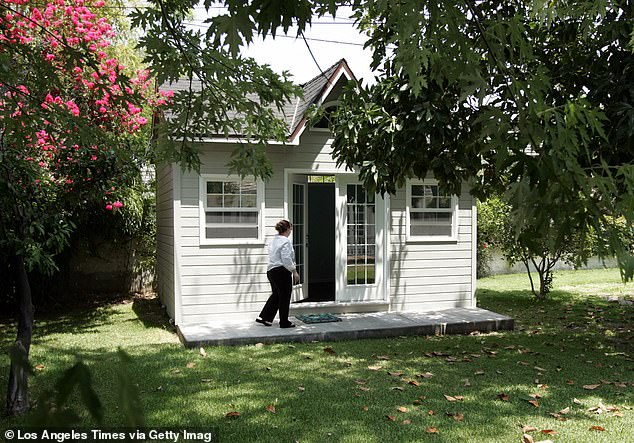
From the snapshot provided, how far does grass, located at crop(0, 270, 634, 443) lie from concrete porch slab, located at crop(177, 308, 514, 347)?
0.87 feet

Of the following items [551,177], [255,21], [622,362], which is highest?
[255,21]

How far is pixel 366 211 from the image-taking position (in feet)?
34.2

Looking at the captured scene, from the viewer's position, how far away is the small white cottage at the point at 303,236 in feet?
30.5

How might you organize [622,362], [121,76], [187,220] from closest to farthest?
[121,76], [622,362], [187,220]

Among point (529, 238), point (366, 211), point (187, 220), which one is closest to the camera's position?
point (529, 238)

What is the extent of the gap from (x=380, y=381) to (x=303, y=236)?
16.6ft

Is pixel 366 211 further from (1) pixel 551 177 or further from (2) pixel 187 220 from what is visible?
(1) pixel 551 177

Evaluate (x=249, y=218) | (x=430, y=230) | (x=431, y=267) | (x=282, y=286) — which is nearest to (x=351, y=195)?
(x=430, y=230)

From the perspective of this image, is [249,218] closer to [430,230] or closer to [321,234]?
[430,230]

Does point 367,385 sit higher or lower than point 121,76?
lower

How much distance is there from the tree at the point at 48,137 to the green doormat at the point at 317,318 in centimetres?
390

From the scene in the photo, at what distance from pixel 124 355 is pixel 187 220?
29.2ft

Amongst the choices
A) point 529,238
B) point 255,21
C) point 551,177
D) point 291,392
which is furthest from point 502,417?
point 255,21

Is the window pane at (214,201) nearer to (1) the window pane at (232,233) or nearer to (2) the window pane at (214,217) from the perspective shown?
(2) the window pane at (214,217)
